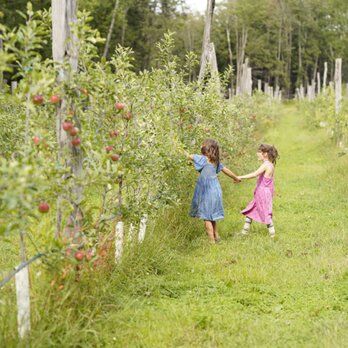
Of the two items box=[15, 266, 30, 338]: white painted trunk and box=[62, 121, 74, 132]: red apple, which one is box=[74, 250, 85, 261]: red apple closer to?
box=[15, 266, 30, 338]: white painted trunk

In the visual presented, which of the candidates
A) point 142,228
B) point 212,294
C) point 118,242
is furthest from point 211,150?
point 212,294

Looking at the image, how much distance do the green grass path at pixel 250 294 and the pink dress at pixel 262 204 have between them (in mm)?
280

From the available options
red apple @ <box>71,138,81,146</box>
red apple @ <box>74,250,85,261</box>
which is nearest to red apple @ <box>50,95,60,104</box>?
red apple @ <box>71,138,81,146</box>

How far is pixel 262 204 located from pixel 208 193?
0.94 m

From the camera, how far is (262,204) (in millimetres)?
7527

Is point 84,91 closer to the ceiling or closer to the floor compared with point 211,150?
closer to the ceiling

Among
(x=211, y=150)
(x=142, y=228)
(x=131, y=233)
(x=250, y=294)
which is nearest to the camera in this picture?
(x=250, y=294)

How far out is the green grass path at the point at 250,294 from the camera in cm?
421

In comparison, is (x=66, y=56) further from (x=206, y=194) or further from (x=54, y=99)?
(x=206, y=194)

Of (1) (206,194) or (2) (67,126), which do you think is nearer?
(2) (67,126)

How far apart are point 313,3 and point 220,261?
188 ft

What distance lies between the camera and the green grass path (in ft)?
13.8

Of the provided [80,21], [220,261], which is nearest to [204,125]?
[220,261]

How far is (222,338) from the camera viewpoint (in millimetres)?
4211
